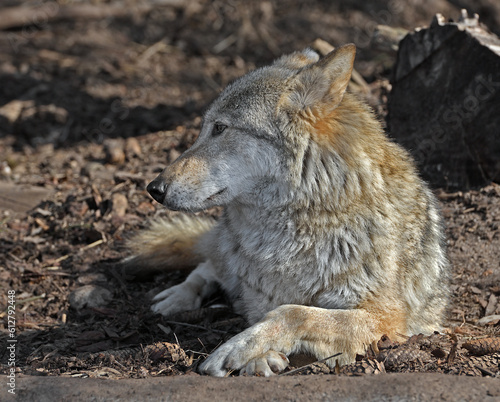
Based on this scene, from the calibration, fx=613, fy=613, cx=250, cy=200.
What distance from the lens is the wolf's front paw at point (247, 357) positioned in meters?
3.41

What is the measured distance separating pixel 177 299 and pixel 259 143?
1694 millimetres

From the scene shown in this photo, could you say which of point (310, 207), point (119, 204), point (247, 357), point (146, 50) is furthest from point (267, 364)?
point (146, 50)

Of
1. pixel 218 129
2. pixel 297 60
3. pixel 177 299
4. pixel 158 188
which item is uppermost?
pixel 297 60

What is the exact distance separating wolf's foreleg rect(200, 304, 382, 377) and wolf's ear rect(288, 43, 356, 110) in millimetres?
1228

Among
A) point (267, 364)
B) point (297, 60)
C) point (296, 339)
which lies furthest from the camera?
point (297, 60)

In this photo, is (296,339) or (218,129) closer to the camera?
(296,339)

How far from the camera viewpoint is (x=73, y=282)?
5.23 m

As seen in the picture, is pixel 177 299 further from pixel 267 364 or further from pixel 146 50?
pixel 146 50

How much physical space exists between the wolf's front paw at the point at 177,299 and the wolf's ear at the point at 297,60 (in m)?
1.92

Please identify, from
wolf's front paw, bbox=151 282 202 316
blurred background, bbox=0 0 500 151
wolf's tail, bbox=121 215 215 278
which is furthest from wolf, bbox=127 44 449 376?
blurred background, bbox=0 0 500 151

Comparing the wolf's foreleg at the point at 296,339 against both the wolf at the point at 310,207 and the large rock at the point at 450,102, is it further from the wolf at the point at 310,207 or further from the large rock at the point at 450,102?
the large rock at the point at 450,102

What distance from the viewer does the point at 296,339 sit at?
353 centimetres

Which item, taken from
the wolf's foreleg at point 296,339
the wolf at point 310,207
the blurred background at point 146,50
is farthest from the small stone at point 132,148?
the wolf's foreleg at point 296,339

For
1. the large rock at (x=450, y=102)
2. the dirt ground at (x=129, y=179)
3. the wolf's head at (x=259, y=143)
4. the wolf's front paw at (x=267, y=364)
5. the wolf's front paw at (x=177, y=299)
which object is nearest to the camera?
the wolf's front paw at (x=267, y=364)
